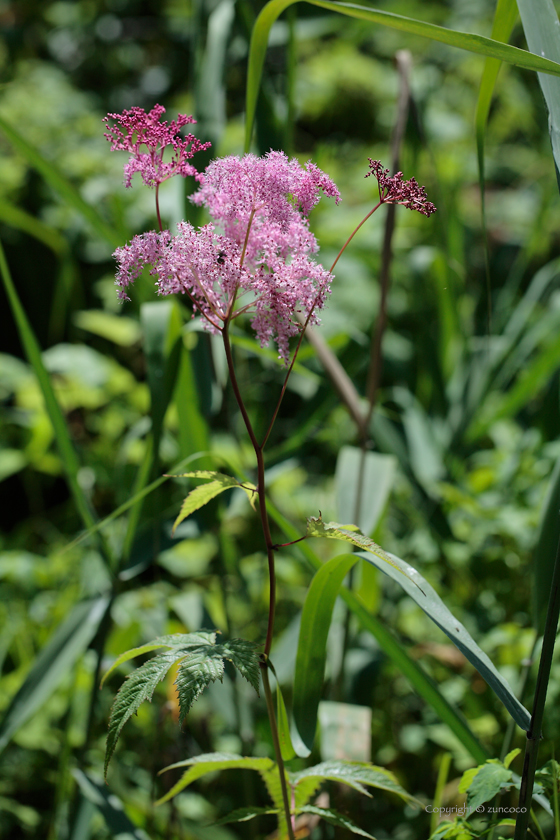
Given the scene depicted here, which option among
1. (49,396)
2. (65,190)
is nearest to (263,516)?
(49,396)

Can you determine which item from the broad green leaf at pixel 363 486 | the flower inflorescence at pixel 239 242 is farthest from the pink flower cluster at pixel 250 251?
the broad green leaf at pixel 363 486

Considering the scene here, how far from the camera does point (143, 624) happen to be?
941 mm

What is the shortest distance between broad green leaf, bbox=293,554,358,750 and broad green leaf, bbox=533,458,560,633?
0.19 m

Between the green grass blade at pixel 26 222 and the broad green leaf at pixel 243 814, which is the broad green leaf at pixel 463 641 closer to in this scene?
the broad green leaf at pixel 243 814

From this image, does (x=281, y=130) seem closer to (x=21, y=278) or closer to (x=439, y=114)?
(x=21, y=278)

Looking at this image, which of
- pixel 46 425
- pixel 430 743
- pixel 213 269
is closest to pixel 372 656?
pixel 430 743

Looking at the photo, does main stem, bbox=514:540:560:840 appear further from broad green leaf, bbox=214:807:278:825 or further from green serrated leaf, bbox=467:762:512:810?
broad green leaf, bbox=214:807:278:825

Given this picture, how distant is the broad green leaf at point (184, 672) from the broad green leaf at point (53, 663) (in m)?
0.34

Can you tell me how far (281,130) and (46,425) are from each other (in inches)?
34.6

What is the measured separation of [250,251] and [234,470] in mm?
261

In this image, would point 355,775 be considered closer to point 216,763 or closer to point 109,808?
point 216,763

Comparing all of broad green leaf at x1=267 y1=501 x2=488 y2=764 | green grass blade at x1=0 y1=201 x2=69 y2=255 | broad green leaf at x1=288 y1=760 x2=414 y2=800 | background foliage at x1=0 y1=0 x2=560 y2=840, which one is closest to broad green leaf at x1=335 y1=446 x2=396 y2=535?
background foliage at x1=0 y1=0 x2=560 y2=840

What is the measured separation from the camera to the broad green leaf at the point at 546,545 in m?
0.55

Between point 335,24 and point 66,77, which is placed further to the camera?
point 66,77
